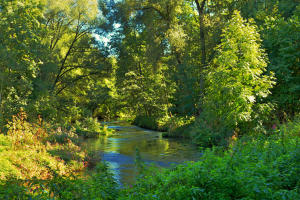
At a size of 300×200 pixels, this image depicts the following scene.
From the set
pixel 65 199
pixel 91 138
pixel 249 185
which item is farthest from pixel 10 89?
pixel 249 185

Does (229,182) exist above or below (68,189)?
above

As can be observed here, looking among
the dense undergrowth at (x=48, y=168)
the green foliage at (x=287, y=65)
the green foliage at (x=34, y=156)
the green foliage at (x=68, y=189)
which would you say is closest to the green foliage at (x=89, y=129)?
the dense undergrowth at (x=48, y=168)

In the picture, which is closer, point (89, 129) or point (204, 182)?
point (204, 182)

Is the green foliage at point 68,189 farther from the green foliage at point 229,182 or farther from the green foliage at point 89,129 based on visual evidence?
the green foliage at point 89,129

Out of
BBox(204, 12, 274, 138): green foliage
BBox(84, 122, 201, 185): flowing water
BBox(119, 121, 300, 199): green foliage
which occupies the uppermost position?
BBox(204, 12, 274, 138): green foliage

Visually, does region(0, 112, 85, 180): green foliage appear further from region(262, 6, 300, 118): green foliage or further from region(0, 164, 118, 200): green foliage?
region(262, 6, 300, 118): green foliage

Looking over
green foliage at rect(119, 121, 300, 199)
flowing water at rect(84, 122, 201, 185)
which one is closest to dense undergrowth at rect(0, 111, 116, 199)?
green foliage at rect(119, 121, 300, 199)

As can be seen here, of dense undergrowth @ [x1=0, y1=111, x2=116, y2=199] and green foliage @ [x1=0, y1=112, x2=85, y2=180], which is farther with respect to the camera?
green foliage @ [x1=0, y1=112, x2=85, y2=180]

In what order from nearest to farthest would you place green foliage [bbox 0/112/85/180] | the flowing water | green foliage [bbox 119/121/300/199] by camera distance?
green foliage [bbox 119/121/300/199]
green foliage [bbox 0/112/85/180]
the flowing water

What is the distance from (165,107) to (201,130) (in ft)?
42.2

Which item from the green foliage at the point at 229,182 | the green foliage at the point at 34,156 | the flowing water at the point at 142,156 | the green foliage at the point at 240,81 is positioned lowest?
the flowing water at the point at 142,156

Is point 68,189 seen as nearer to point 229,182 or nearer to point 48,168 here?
point 229,182

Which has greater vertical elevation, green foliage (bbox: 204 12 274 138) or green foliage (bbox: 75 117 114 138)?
green foliage (bbox: 204 12 274 138)

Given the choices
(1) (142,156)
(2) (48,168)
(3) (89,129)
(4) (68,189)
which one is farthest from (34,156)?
(3) (89,129)
